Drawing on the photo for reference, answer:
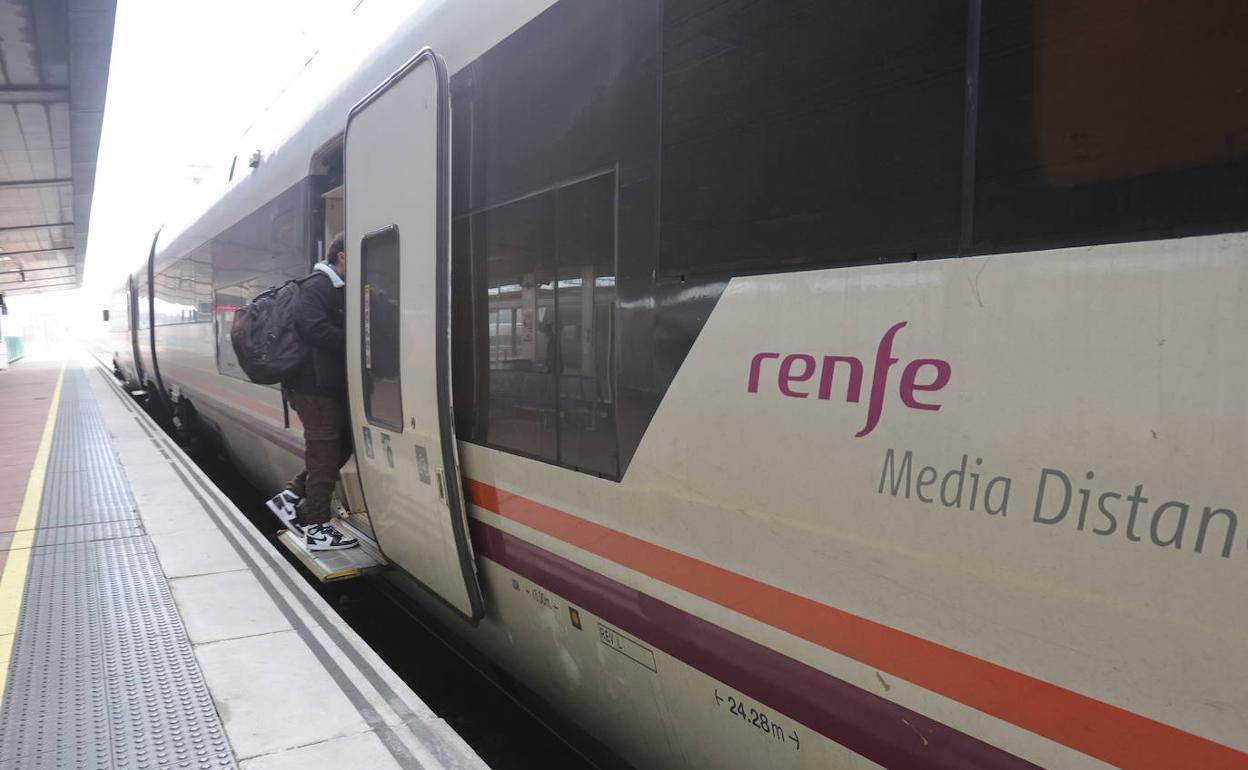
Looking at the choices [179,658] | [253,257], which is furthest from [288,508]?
[253,257]

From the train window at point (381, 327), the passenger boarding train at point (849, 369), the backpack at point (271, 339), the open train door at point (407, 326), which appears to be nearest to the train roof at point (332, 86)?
the passenger boarding train at point (849, 369)

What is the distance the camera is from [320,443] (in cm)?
477

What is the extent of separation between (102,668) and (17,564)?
1959 mm

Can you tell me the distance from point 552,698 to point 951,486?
2197 mm

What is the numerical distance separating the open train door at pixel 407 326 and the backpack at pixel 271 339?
0.37 metres

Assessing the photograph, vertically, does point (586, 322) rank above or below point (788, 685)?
above

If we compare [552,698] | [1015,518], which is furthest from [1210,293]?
[552,698]

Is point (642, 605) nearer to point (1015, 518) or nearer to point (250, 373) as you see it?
point (1015, 518)

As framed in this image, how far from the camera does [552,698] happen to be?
328 centimetres

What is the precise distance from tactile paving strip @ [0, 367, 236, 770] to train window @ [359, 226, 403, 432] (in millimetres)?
1280

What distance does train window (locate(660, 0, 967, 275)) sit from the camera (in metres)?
1.66

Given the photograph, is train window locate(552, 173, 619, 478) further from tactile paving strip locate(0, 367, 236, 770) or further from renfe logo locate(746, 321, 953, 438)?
tactile paving strip locate(0, 367, 236, 770)

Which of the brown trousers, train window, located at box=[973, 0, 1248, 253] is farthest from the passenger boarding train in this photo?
the brown trousers

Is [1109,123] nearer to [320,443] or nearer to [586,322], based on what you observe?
[586,322]
